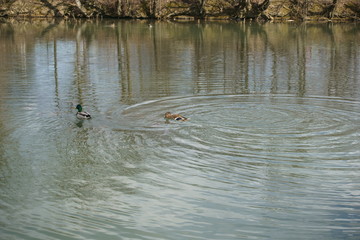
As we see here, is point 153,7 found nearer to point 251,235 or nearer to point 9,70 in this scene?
point 9,70

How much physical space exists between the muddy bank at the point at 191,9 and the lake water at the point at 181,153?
32.7 meters

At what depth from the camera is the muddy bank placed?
50.3 metres

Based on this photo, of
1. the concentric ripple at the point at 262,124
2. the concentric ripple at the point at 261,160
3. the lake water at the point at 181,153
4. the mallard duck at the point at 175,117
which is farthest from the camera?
the mallard duck at the point at 175,117

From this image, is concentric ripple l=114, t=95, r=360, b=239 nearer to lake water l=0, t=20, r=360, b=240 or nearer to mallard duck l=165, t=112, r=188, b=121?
lake water l=0, t=20, r=360, b=240

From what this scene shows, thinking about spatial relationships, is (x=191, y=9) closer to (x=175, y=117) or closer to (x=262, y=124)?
(x=175, y=117)

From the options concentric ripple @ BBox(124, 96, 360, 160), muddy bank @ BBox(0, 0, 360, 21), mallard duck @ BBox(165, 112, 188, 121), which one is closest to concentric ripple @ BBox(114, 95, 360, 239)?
concentric ripple @ BBox(124, 96, 360, 160)

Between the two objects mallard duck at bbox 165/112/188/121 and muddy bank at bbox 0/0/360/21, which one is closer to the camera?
mallard duck at bbox 165/112/188/121

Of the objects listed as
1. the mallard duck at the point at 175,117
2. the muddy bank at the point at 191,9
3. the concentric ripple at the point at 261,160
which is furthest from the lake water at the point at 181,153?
the muddy bank at the point at 191,9

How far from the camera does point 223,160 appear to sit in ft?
29.8

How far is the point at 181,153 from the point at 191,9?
4475 centimetres

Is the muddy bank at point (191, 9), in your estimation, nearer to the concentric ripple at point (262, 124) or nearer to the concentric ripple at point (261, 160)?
the concentric ripple at point (262, 124)

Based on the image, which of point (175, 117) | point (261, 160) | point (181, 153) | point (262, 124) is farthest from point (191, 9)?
point (261, 160)

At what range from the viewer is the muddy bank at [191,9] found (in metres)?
50.3

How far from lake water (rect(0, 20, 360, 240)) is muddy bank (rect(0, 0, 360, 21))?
32.7 meters
